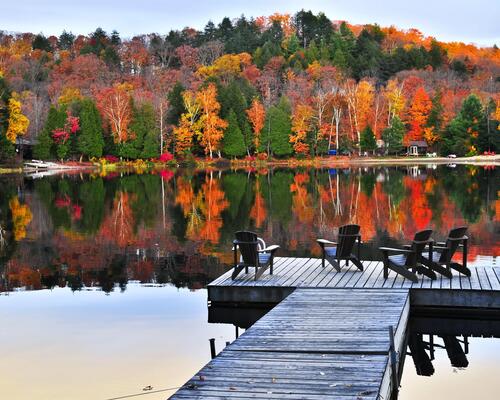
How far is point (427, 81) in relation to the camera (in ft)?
328

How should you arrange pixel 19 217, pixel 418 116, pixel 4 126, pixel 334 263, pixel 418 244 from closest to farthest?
pixel 418 244 < pixel 334 263 < pixel 19 217 < pixel 4 126 < pixel 418 116

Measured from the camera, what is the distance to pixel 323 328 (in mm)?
9695

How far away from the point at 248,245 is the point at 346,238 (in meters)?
1.85

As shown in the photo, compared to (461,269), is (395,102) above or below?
above

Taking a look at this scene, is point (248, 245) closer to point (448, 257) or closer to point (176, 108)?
point (448, 257)

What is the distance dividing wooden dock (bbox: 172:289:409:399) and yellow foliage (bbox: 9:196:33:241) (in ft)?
48.5

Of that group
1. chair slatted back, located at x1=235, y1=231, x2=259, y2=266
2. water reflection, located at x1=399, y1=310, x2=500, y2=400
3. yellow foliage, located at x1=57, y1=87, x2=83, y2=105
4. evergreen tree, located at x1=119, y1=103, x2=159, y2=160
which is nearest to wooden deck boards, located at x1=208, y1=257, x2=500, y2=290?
chair slatted back, located at x1=235, y1=231, x2=259, y2=266

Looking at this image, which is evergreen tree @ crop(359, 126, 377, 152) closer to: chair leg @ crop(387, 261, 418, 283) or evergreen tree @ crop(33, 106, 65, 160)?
evergreen tree @ crop(33, 106, 65, 160)

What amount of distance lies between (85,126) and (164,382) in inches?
2603

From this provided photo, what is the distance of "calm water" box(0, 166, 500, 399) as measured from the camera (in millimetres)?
9758

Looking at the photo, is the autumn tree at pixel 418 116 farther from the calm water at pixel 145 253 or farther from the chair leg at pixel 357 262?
the chair leg at pixel 357 262

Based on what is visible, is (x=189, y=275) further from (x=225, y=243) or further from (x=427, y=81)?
(x=427, y=81)

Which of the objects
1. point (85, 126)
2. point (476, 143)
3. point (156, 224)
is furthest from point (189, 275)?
point (476, 143)

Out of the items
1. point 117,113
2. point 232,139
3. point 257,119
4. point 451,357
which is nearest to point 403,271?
point 451,357
